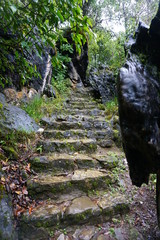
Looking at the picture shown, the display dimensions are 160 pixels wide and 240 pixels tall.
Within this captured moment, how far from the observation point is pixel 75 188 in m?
2.18

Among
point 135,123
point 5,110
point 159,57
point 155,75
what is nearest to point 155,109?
point 135,123

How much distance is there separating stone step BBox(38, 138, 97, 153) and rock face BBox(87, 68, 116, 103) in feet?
10.5

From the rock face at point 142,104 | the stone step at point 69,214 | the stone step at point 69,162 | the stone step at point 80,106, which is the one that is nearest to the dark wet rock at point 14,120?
the stone step at point 69,162

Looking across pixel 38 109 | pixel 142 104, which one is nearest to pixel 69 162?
pixel 142 104

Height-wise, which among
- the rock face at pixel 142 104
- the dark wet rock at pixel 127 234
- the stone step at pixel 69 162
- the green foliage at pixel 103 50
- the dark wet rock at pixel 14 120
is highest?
the green foliage at pixel 103 50

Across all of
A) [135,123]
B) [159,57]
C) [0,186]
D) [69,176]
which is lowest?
[69,176]

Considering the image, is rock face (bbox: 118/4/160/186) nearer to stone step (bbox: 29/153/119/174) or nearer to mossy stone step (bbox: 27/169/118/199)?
mossy stone step (bbox: 27/169/118/199)

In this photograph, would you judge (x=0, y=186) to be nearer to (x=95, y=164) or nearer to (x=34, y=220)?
(x=34, y=220)

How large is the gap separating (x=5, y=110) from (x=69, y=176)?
179 cm

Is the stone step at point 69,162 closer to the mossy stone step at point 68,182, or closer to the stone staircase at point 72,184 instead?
the stone staircase at point 72,184

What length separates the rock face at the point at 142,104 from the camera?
3.35 feet

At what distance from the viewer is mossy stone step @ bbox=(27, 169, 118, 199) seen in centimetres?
204

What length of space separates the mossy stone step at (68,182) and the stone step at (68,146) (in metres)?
0.52

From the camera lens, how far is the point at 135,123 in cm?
103
